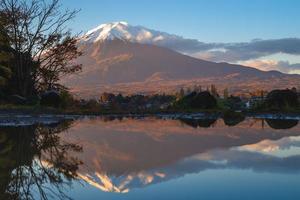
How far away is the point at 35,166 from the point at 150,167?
4.51ft

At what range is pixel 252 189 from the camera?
455 cm

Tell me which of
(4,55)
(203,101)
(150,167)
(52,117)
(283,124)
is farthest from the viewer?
(203,101)

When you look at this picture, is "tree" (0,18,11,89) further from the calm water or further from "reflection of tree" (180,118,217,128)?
the calm water

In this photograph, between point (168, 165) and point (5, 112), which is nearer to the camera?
point (168, 165)

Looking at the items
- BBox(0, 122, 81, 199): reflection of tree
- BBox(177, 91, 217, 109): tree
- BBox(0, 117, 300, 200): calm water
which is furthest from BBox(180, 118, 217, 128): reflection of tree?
BBox(177, 91, 217, 109): tree

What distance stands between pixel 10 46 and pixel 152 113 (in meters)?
7.69

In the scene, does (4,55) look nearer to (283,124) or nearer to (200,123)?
(200,123)

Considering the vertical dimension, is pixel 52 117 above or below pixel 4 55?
below

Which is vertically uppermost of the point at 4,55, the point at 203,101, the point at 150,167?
the point at 4,55

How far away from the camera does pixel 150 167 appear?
5.95 m

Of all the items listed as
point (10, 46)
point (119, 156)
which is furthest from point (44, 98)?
point (119, 156)

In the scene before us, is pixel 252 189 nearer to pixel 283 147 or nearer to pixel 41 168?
pixel 41 168

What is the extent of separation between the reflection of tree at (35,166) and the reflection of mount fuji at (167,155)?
0.26m

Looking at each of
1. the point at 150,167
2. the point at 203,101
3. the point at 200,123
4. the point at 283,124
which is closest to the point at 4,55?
the point at 203,101
